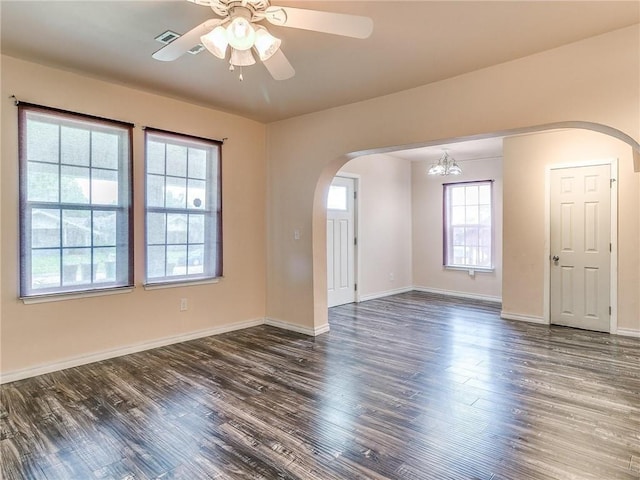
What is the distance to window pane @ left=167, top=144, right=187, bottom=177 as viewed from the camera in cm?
410

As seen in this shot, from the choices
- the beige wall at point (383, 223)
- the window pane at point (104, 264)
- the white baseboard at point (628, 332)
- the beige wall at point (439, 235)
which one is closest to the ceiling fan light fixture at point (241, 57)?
the window pane at point (104, 264)

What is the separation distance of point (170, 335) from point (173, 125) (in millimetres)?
2331

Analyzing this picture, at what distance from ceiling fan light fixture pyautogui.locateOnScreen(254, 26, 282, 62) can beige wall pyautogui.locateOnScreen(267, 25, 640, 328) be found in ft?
6.14

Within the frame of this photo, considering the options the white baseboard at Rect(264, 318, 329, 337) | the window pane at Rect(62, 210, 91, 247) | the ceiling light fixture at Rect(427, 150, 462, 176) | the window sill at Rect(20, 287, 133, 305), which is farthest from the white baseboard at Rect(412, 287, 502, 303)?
the window pane at Rect(62, 210, 91, 247)

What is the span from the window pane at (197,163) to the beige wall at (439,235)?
4.82 meters

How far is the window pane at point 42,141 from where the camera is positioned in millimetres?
3182

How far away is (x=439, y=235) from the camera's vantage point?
294 inches

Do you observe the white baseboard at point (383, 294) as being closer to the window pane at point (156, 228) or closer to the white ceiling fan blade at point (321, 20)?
the window pane at point (156, 228)

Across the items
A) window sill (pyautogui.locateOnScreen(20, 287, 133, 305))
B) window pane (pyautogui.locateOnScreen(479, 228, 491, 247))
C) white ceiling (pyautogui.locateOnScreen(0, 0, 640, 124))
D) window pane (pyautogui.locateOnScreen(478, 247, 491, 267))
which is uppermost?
white ceiling (pyautogui.locateOnScreen(0, 0, 640, 124))

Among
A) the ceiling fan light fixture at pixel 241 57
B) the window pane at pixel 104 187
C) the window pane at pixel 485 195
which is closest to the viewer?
the ceiling fan light fixture at pixel 241 57

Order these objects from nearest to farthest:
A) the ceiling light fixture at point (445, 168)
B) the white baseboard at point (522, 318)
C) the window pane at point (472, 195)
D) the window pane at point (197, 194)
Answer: the window pane at point (197, 194)
the white baseboard at point (522, 318)
the ceiling light fixture at point (445, 168)
the window pane at point (472, 195)

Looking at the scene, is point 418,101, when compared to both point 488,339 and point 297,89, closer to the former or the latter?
point 297,89

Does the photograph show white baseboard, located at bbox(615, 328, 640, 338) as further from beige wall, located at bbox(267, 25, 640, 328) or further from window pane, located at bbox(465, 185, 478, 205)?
window pane, located at bbox(465, 185, 478, 205)

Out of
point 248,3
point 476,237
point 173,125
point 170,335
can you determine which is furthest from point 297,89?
point 476,237
